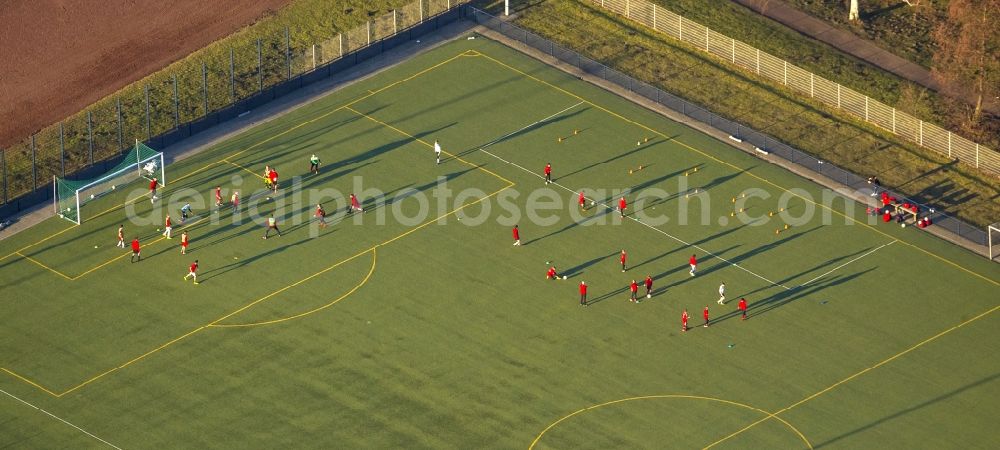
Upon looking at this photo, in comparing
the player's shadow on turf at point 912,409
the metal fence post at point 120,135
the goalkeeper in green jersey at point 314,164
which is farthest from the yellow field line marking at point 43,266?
the player's shadow on turf at point 912,409

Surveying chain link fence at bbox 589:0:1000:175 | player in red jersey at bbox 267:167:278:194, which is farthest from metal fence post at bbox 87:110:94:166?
chain link fence at bbox 589:0:1000:175

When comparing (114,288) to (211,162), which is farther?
(211,162)

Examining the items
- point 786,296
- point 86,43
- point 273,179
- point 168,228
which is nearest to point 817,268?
point 786,296

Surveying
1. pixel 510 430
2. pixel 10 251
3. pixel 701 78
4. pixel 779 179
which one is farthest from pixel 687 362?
pixel 10 251

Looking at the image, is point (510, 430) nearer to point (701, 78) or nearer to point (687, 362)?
point (687, 362)

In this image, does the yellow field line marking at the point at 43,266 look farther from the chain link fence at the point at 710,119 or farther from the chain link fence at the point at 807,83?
the chain link fence at the point at 807,83
